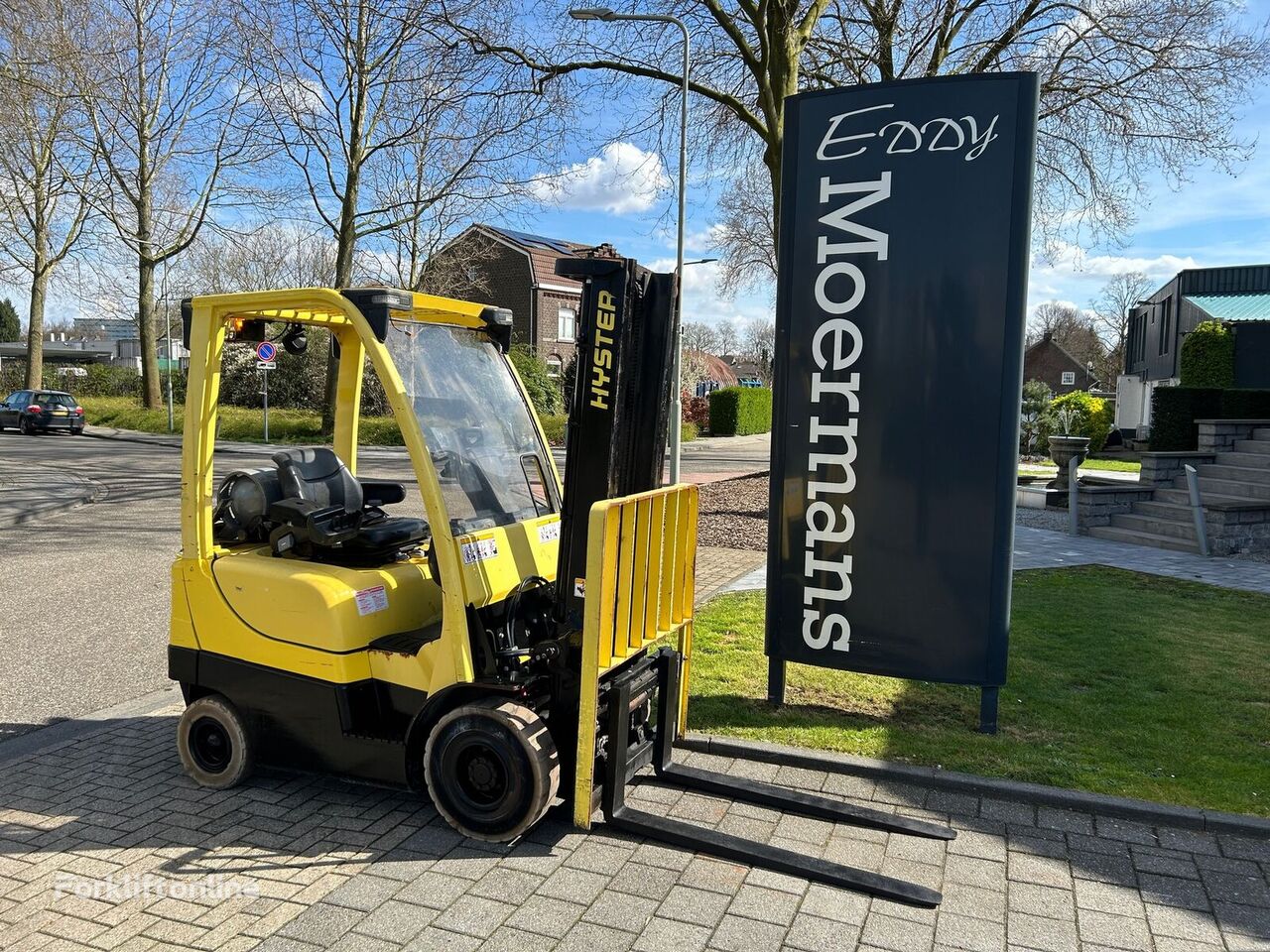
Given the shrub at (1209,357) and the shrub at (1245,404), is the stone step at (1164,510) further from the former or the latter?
the shrub at (1209,357)

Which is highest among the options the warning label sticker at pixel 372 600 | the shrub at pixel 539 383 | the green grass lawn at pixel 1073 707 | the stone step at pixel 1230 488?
the shrub at pixel 539 383

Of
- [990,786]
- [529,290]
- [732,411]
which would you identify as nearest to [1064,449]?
[990,786]

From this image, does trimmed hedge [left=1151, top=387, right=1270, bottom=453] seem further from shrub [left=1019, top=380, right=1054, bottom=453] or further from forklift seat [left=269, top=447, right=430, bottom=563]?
forklift seat [left=269, top=447, right=430, bottom=563]

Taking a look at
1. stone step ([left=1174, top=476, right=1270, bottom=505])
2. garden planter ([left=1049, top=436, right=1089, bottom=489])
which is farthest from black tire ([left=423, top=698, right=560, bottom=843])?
garden planter ([left=1049, top=436, right=1089, bottom=489])

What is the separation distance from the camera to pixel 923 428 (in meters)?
5.07

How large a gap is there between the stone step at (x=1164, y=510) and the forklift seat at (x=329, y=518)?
1156 cm

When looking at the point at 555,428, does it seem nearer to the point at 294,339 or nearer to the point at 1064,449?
the point at 1064,449

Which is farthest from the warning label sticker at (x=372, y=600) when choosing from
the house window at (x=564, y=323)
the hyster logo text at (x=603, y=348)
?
the house window at (x=564, y=323)

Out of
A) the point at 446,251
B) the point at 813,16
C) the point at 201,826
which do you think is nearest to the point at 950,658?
the point at 201,826

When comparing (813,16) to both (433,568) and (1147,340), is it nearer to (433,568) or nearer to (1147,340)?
(433,568)

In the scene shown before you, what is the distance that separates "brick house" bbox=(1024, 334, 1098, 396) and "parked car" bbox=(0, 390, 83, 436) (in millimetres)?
69506

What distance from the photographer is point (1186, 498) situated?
12.8 meters

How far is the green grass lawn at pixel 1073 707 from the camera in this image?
188 inches

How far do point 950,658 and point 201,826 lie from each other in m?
3.86
